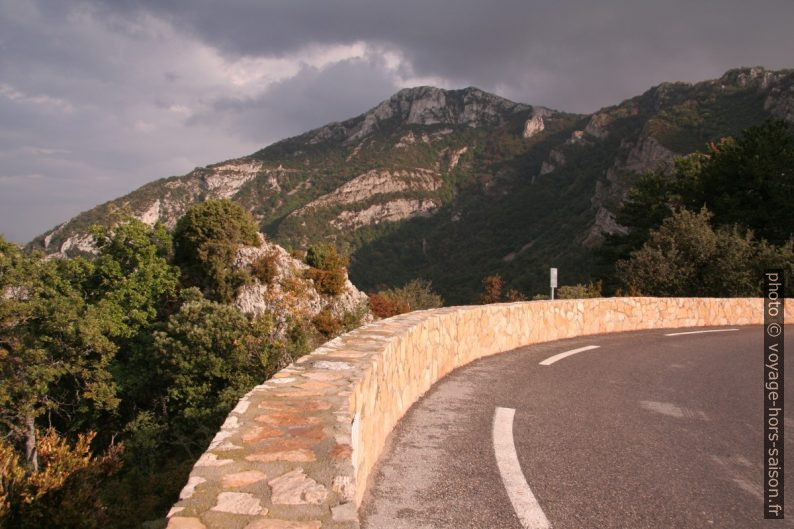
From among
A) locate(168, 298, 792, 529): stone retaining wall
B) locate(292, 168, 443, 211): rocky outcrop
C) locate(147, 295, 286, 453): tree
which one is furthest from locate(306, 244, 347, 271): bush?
locate(292, 168, 443, 211): rocky outcrop

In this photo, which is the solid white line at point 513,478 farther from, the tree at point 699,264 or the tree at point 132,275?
the tree at point 132,275

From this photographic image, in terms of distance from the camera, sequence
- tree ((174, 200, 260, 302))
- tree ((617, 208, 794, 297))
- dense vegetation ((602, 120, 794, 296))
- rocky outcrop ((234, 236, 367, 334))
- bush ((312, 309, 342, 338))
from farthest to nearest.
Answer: tree ((174, 200, 260, 302)) → rocky outcrop ((234, 236, 367, 334)) → bush ((312, 309, 342, 338)) → dense vegetation ((602, 120, 794, 296)) → tree ((617, 208, 794, 297))

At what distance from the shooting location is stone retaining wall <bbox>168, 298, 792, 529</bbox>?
7.55 feet

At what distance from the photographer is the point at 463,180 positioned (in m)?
124

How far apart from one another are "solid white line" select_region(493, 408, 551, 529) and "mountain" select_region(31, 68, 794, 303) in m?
30.2

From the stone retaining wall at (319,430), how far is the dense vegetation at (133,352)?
8696mm

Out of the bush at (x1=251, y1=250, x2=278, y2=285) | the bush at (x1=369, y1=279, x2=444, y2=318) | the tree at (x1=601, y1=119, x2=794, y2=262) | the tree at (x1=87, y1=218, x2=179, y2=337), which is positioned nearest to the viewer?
the tree at (x1=87, y1=218, x2=179, y2=337)

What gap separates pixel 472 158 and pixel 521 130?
1850 cm

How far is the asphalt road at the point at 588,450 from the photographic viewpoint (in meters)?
3.36

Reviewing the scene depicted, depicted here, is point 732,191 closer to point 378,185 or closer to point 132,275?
point 132,275

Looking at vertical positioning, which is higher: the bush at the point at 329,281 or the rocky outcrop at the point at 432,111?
the rocky outcrop at the point at 432,111

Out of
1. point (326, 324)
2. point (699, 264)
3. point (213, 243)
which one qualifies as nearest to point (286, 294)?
point (326, 324)

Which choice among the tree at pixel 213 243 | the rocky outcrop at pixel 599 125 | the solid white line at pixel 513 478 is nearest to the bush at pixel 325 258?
the tree at pixel 213 243

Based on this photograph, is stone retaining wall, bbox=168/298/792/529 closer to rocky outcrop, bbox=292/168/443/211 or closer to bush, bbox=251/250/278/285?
bush, bbox=251/250/278/285
